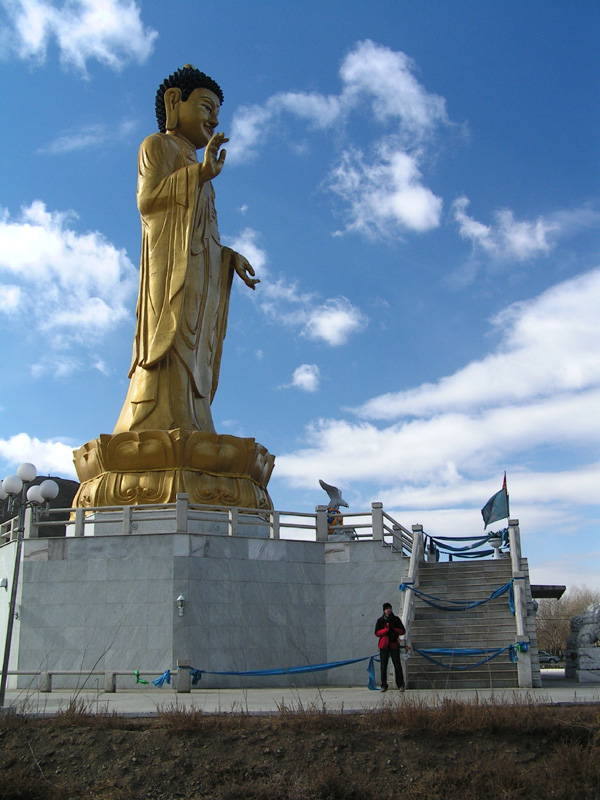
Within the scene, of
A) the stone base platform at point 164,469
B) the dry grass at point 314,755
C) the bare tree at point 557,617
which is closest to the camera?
the dry grass at point 314,755

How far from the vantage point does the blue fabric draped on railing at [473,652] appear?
11.6 m

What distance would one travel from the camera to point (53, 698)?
36.6ft

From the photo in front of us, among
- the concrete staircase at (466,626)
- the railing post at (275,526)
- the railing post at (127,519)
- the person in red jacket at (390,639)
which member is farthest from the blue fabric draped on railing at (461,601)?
the railing post at (127,519)

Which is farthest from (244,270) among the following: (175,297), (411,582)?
(411,582)

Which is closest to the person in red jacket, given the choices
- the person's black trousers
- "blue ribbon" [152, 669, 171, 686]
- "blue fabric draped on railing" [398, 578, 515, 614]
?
the person's black trousers

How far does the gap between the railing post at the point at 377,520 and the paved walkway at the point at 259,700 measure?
375 centimetres

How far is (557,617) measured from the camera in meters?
48.0

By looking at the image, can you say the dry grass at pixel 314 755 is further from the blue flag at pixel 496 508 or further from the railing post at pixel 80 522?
the blue flag at pixel 496 508

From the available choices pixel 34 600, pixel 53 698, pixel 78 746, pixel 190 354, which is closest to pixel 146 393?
pixel 190 354

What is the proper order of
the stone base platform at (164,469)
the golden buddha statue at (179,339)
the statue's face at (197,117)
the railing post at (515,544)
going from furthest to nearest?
the statue's face at (197,117) < the golden buddha statue at (179,339) < the stone base platform at (164,469) < the railing post at (515,544)

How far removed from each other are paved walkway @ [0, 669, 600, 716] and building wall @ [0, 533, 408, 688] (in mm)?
1053

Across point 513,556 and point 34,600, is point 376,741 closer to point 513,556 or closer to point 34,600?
point 513,556

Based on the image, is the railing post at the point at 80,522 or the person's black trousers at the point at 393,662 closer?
the person's black trousers at the point at 393,662

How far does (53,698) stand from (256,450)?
7.12 meters
